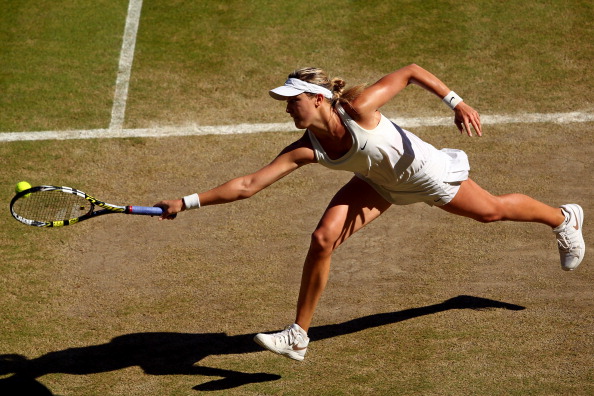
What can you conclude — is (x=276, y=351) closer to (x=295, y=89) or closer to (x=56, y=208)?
(x=295, y=89)

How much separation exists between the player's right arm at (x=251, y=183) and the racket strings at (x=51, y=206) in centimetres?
83

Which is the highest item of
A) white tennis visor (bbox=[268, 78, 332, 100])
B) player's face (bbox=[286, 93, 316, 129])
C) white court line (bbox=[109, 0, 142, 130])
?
white tennis visor (bbox=[268, 78, 332, 100])

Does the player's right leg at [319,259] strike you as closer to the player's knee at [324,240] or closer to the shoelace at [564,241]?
the player's knee at [324,240]

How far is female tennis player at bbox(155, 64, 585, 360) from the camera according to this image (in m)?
6.39

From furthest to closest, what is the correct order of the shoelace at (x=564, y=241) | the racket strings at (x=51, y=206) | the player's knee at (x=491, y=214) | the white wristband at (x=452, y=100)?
the shoelace at (x=564, y=241)
the player's knee at (x=491, y=214)
the racket strings at (x=51, y=206)
the white wristband at (x=452, y=100)

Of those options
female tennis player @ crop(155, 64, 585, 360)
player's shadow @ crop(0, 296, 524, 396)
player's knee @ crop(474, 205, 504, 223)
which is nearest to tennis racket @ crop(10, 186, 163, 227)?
female tennis player @ crop(155, 64, 585, 360)

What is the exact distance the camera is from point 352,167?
6.54 metres

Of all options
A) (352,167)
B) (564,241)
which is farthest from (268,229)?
(564,241)

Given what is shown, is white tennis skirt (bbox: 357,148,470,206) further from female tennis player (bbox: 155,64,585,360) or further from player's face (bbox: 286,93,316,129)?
player's face (bbox: 286,93,316,129)

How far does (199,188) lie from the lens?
9086 millimetres

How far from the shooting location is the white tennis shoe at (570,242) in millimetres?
7355

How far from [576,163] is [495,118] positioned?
1.18m

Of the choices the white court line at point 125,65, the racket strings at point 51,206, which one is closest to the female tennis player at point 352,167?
the racket strings at point 51,206

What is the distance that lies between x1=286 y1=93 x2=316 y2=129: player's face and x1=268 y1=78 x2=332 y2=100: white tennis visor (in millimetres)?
45
